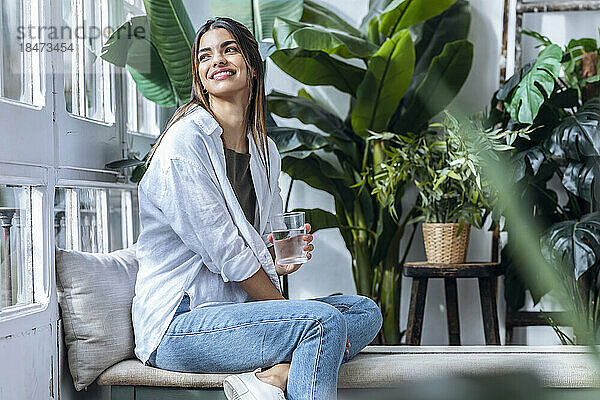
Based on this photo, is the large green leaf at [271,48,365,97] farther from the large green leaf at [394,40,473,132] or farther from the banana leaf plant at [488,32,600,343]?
the banana leaf plant at [488,32,600,343]

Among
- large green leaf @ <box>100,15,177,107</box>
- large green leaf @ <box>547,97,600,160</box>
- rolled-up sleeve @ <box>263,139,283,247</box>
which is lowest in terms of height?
rolled-up sleeve @ <box>263,139,283,247</box>

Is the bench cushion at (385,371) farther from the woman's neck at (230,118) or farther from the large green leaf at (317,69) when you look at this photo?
the large green leaf at (317,69)

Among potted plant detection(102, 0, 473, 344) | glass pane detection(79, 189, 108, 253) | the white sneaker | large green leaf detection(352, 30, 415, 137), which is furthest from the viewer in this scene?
large green leaf detection(352, 30, 415, 137)

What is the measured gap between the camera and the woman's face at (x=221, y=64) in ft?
6.31

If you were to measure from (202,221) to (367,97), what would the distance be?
1.19 m

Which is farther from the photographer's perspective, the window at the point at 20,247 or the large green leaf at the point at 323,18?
the large green leaf at the point at 323,18

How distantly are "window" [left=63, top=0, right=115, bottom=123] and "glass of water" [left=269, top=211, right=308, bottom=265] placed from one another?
0.75 meters

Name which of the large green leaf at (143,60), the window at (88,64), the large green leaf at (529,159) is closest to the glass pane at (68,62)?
the window at (88,64)

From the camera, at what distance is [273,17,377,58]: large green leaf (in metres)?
2.59

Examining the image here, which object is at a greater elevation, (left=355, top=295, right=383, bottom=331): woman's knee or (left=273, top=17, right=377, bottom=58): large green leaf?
(left=273, top=17, right=377, bottom=58): large green leaf

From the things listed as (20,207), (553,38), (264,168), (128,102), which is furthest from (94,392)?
(553,38)

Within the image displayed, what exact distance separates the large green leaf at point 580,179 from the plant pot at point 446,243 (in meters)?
0.40

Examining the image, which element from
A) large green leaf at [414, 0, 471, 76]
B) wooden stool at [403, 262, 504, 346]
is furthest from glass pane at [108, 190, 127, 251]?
large green leaf at [414, 0, 471, 76]

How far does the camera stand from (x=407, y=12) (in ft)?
9.23
